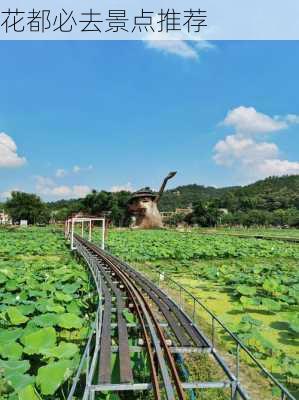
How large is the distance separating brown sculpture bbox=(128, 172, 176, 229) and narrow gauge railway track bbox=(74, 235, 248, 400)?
4790 cm

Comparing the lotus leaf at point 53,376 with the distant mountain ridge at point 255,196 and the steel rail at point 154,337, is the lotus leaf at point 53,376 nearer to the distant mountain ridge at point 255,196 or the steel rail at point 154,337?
the steel rail at point 154,337

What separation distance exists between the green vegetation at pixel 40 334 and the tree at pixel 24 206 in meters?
68.9

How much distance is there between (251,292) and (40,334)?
8062 mm

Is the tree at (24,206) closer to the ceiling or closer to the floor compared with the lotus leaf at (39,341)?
closer to the ceiling

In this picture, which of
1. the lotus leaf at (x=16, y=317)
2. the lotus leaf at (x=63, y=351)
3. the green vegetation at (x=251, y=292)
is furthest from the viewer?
the lotus leaf at (x=16, y=317)

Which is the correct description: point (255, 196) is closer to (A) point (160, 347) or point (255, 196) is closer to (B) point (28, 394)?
(A) point (160, 347)

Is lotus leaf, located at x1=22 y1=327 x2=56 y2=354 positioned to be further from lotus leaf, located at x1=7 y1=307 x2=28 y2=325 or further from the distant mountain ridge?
the distant mountain ridge

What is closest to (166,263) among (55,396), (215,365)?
(215,365)

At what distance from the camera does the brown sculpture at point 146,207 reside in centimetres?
6066

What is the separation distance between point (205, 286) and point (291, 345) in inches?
271

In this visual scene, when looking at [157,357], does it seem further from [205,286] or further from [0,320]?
[205,286]

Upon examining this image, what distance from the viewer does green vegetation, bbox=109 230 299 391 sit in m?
7.90

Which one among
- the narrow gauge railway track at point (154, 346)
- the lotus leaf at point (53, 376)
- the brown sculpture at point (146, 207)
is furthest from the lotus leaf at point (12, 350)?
the brown sculpture at point (146, 207)

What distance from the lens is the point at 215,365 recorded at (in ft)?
23.2
